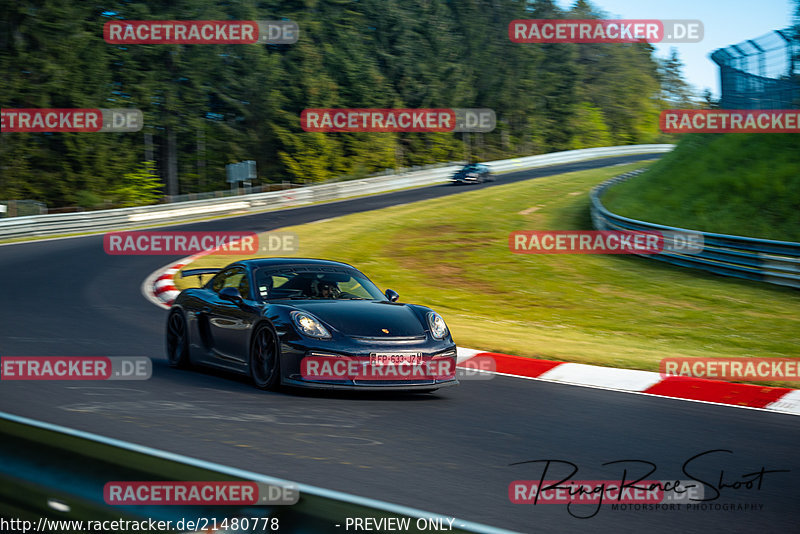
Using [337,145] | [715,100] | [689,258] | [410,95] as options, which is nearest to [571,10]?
[410,95]

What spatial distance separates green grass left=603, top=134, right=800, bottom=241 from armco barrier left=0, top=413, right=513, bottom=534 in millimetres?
19263

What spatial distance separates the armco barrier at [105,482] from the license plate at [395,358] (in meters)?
4.06

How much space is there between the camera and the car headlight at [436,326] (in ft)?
26.5

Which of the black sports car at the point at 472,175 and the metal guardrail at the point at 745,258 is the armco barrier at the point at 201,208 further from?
the metal guardrail at the point at 745,258

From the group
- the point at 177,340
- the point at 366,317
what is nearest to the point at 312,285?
the point at 366,317

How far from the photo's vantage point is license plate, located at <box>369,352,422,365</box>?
297 inches

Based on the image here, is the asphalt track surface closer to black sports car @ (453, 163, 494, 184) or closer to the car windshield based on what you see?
the car windshield

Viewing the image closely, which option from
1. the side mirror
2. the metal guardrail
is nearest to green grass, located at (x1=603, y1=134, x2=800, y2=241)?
the metal guardrail

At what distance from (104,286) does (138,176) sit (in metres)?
43.8

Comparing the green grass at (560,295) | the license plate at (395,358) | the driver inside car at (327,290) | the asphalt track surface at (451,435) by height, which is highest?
the driver inside car at (327,290)

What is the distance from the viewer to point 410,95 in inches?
2911

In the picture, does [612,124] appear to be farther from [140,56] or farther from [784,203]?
[784,203]

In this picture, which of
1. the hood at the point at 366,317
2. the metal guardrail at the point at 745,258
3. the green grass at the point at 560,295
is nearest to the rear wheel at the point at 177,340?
the hood at the point at 366,317

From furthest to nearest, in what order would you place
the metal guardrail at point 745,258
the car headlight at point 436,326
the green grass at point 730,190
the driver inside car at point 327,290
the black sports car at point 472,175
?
the black sports car at point 472,175, the green grass at point 730,190, the metal guardrail at point 745,258, the driver inside car at point 327,290, the car headlight at point 436,326
